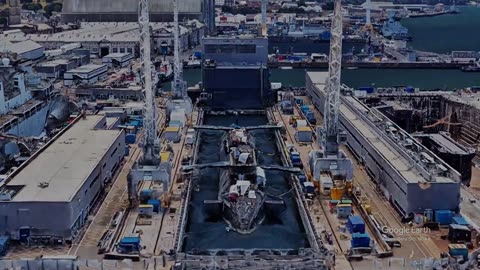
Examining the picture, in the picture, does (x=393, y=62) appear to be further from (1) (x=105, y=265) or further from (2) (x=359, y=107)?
(1) (x=105, y=265)

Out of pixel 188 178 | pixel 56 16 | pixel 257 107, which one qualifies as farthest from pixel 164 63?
pixel 56 16

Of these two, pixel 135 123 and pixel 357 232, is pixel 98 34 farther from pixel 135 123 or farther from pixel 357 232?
pixel 357 232

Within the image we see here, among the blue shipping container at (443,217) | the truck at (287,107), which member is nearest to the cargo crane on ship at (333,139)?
the blue shipping container at (443,217)

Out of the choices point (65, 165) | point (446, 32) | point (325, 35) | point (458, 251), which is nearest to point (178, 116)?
point (65, 165)

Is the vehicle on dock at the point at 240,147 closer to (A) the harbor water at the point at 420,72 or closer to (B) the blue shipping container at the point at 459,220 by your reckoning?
(B) the blue shipping container at the point at 459,220

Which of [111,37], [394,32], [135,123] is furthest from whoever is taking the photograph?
[394,32]
